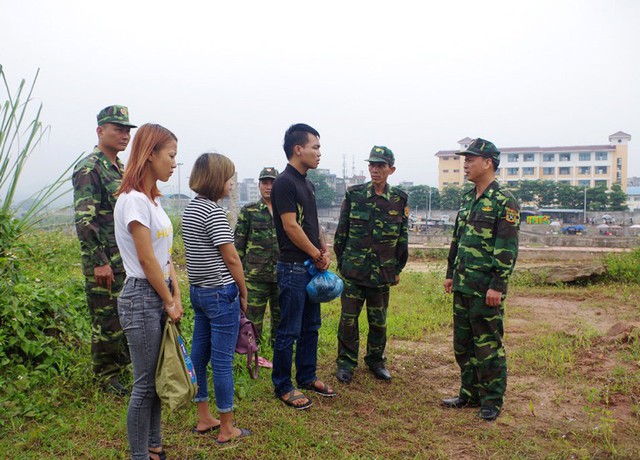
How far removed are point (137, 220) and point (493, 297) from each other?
7.50 feet

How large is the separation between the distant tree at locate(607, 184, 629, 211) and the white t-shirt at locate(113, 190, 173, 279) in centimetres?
4935

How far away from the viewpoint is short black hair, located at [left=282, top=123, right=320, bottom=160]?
3.44 meters

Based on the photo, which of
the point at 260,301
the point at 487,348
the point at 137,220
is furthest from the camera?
the point at 260,301

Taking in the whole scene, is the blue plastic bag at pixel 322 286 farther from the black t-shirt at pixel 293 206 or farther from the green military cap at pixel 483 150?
the green military cap at pixel 483 150

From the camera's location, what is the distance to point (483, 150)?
3479 millimetres

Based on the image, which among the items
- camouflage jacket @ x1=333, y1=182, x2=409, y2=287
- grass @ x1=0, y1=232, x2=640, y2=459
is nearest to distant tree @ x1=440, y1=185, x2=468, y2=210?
grass @ x1=0, y1=232, x2=640, y2=459

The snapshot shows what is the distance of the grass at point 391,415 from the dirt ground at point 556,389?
0.01 metres

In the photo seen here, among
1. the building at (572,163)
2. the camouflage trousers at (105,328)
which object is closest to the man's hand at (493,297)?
the camouflage trousers at (105,328)

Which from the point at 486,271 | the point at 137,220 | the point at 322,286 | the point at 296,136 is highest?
the point at 296,136

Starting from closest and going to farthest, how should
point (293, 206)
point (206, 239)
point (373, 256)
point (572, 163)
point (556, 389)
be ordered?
1. point (206, 239)
2. point (293, 206)
3. point (556, 389)
4. point (373, 256)
5. point (572, 163)

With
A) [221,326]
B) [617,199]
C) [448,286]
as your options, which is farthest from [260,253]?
[617,199]

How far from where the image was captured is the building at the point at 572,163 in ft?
181

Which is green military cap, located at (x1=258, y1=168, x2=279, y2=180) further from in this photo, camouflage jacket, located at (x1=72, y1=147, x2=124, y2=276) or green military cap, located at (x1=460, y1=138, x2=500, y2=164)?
green military cap, located at (x1=460, y1=138, x2=500, y2=164)

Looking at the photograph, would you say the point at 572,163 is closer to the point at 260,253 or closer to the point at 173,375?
the point at 260,253
